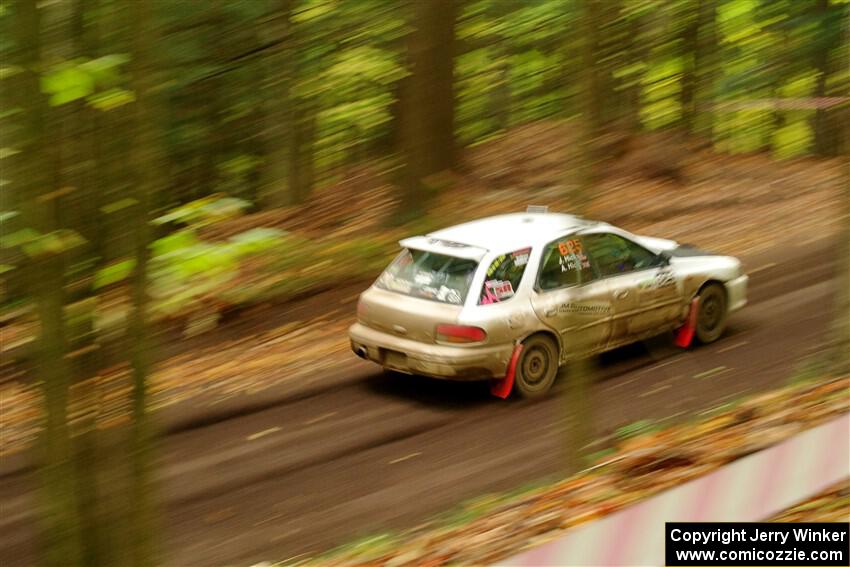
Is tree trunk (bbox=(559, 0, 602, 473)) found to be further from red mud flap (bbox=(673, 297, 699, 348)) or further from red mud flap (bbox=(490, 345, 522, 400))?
red mud flap (bbox=(673, 297, 699, 348))

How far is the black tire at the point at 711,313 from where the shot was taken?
11914 millimetres

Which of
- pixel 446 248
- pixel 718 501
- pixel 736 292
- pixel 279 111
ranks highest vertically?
pixel 279 111

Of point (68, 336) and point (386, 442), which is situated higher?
point (68, 336)

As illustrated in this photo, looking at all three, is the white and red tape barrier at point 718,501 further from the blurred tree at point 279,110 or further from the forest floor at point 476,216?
the blurred tree at point 279,110

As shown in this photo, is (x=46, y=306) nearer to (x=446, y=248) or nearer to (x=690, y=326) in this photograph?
(x=446, y=248)

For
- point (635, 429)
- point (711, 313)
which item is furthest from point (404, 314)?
point (711, 313)

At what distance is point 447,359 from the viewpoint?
1041cm

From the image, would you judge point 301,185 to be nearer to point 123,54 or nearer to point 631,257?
point 631,257

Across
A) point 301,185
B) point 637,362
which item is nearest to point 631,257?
point 637,362

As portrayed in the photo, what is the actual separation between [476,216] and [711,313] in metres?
6.67

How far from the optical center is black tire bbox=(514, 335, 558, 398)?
10.7 m

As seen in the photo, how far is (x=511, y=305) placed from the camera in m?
10.5

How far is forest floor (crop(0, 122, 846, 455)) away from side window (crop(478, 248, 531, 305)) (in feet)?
5.19

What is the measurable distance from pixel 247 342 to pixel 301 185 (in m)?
6.01
